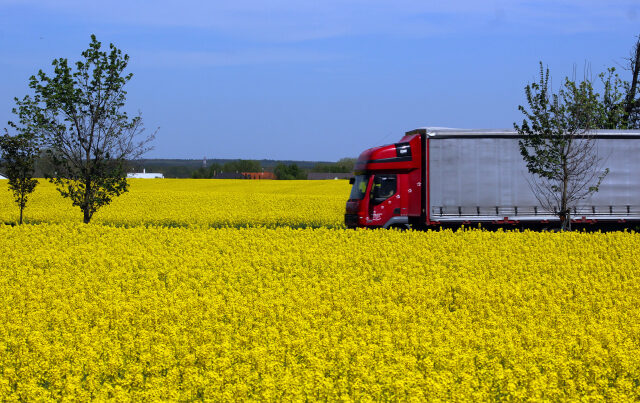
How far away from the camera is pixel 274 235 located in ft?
72.6

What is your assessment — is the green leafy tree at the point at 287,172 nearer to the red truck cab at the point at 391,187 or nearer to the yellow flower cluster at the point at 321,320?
the red truck cab at the point at 391,187

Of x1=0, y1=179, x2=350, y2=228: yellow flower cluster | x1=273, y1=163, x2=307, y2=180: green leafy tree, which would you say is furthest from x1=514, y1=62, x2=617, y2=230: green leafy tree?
x1=273, y1=163, x2=307, y2=180: green leafy tree

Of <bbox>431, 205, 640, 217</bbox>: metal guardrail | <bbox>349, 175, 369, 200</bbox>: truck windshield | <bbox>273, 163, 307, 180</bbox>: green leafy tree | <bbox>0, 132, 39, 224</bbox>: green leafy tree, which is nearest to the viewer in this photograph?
<bbox>431, 205, 640, 217</bbox>: metal guardrail

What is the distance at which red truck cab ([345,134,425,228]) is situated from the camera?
81.6ft

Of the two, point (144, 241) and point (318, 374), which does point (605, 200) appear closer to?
point (144, 241)

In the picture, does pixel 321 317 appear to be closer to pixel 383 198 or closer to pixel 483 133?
pixel 383 198

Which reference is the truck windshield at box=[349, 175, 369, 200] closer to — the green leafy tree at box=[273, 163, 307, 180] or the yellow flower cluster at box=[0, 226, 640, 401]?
the yellow flower cluster at box=[0, 226, 640, 401]

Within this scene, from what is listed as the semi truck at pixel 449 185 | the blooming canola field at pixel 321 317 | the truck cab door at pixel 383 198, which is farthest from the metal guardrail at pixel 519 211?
the blooming canola field at pixel 321 317

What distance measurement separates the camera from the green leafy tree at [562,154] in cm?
2553

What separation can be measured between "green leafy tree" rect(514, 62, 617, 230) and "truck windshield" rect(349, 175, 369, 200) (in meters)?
5.39

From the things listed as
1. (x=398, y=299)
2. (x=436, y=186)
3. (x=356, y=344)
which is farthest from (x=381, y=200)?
(x=356, y=344)

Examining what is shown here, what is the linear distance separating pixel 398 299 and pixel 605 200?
1533 centimetres

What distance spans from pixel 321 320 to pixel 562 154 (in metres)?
17.4

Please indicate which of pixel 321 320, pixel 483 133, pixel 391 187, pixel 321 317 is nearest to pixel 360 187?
pixel 391 187
